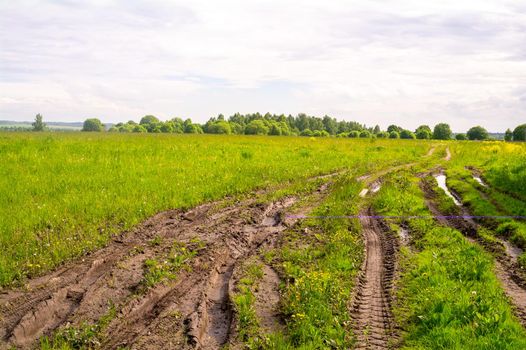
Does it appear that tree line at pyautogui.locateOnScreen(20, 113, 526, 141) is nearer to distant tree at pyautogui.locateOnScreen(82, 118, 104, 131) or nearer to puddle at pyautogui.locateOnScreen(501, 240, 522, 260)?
distant tree at pyautogui.locateOnScreen(82, 118, 104, 131)

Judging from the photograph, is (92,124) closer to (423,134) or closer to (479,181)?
(423,134)

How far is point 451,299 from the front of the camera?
6.77m

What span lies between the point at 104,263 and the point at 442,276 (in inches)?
255

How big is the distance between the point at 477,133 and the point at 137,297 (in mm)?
138177

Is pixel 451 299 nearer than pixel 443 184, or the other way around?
pixel 451 299

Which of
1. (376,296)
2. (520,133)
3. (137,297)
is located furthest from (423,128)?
(137,297)

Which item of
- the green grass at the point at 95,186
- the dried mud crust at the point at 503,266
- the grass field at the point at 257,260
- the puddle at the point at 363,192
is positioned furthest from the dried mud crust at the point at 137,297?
the puddle at the point at 363,192

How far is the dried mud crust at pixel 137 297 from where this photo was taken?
5.91m

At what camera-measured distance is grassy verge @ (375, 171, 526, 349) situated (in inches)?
225

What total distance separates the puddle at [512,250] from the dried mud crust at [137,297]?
5.58m

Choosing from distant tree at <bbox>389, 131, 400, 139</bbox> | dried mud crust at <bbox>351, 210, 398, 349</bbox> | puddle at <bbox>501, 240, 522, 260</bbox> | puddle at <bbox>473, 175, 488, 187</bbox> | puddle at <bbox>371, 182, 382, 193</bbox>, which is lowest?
dried mud crust at <bbox>351, 210, 398, 349</bbox>

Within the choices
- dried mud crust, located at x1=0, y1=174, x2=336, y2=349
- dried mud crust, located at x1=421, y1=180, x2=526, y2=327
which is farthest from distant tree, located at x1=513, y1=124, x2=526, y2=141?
dried mud crust, located at x1=0, y1=174, x2=336, y2=349

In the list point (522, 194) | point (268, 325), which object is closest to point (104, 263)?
point (268, 325)

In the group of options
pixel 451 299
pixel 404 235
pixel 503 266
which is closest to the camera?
pixel 451 299
